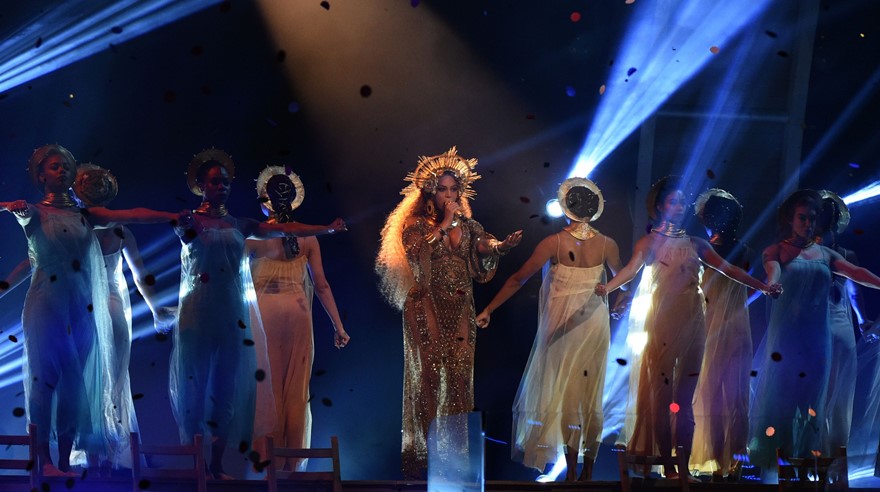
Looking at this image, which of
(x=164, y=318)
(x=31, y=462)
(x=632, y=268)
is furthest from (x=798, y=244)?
(x=31, y=462)

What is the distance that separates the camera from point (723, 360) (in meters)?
7.63

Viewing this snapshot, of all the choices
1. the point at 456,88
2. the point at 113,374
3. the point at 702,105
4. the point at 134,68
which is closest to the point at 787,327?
the point at 702,105

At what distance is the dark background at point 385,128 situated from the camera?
8320 mm

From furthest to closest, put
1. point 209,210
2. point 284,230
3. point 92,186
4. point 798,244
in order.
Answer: point 798,244 → point 92,186 → point 284,230 → point 209,210

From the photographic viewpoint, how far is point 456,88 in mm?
8883

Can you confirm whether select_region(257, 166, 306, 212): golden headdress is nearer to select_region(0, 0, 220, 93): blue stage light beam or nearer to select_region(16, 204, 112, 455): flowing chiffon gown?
select_region(16, 204, 112, 455): flowing chiffon gown

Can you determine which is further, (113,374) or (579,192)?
(579,192)

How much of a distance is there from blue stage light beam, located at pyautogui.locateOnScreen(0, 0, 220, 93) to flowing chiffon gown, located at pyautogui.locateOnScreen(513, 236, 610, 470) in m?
3.19

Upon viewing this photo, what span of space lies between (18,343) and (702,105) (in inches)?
207

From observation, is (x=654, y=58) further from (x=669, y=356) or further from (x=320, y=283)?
(x=320, y=283)

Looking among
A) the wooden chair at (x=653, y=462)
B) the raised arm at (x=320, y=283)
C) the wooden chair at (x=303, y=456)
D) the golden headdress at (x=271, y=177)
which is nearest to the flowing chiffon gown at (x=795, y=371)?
the wooden chair at (x=653, y=462)

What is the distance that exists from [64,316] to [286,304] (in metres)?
1.42

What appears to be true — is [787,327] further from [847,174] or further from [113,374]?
[113,374]

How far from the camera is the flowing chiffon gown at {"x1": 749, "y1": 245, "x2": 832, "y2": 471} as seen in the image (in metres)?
7.44
